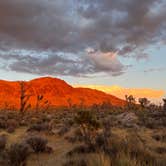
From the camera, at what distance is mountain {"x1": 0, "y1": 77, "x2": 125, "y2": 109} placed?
143 metres

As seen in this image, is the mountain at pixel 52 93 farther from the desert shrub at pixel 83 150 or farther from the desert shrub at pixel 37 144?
the desert shrub at pixel 83 150

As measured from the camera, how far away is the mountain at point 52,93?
468 feet

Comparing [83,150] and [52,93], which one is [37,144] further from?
[52,93]

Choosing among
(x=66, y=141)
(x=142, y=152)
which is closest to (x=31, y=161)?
(x=142, y=152)

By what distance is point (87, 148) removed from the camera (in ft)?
38.8

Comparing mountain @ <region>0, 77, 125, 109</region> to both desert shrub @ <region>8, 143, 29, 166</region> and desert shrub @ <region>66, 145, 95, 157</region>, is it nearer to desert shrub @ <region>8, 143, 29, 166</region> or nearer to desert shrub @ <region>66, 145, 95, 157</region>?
desert shrub @ <region>66, 145, 95, 157</region>

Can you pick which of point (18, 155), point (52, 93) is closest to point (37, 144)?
point (18, 155)

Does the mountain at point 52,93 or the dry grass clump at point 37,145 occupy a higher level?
the mountain at point 52,93

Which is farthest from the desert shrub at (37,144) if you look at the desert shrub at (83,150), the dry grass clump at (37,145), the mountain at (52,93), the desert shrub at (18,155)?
the mountain at (52,93)

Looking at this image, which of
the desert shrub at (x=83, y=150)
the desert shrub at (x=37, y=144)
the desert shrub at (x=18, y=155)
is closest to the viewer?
the desert shrub at (x=18, y=155)

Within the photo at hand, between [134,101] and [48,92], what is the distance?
3650 inches

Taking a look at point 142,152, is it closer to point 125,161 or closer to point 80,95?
point 125,161

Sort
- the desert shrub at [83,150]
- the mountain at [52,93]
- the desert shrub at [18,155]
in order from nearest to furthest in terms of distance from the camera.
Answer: the desert shrub at [18,155] < the desert shrub at [83,150] < the mountain at [52,93]

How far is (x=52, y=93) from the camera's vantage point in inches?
6201
